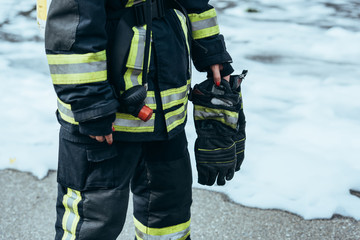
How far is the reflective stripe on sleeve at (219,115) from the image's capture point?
205cm

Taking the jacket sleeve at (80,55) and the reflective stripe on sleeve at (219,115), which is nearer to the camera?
the jacket sleeve at (80,55)

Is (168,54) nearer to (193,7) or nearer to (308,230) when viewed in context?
(193,7)

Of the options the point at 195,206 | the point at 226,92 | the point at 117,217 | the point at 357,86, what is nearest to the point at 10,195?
the point at 195,206

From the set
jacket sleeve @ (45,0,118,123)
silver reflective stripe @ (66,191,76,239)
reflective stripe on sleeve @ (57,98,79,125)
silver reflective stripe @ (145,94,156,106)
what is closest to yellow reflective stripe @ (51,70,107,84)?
jacket sleeve @ (45,0,118,123)

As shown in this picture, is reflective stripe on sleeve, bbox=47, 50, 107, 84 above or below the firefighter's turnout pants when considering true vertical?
above

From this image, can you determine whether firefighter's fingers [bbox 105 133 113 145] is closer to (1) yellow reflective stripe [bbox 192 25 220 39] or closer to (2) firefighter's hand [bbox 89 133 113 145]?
(2) firefighter's hand [bbox 89 133 113 145]

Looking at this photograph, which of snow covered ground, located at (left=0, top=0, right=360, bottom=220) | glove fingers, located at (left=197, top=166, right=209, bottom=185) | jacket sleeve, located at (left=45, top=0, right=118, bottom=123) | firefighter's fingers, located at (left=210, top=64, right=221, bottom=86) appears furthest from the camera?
snow covered ground, located at (left=0, top=0, right=360, bottom=220)

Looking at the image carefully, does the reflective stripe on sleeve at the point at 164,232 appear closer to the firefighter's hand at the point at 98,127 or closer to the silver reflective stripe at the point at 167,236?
the silver reflective stripe at the point at 167,236

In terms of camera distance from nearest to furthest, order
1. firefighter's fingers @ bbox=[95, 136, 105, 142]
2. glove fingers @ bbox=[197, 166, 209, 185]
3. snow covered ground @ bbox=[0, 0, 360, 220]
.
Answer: firefighter's fingers @ bbox=[95, 136, 105, 142], glove fingers @ bbox=[197, 166, 209, 185], snow covered ground @ bbox=[0, 0, 360, 220]

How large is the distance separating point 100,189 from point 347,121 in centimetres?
265

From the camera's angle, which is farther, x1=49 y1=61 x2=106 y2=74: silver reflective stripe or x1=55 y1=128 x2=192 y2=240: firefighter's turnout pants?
x1=55 y1=128 x2=192 y2=240: firefighter's turnout pants

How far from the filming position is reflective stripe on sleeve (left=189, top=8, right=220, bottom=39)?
6.40ft

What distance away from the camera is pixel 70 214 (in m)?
1.78

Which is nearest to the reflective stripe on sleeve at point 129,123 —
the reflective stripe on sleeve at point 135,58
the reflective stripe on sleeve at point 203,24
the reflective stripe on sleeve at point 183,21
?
the reflective stripe on sleeve at point 135,58
